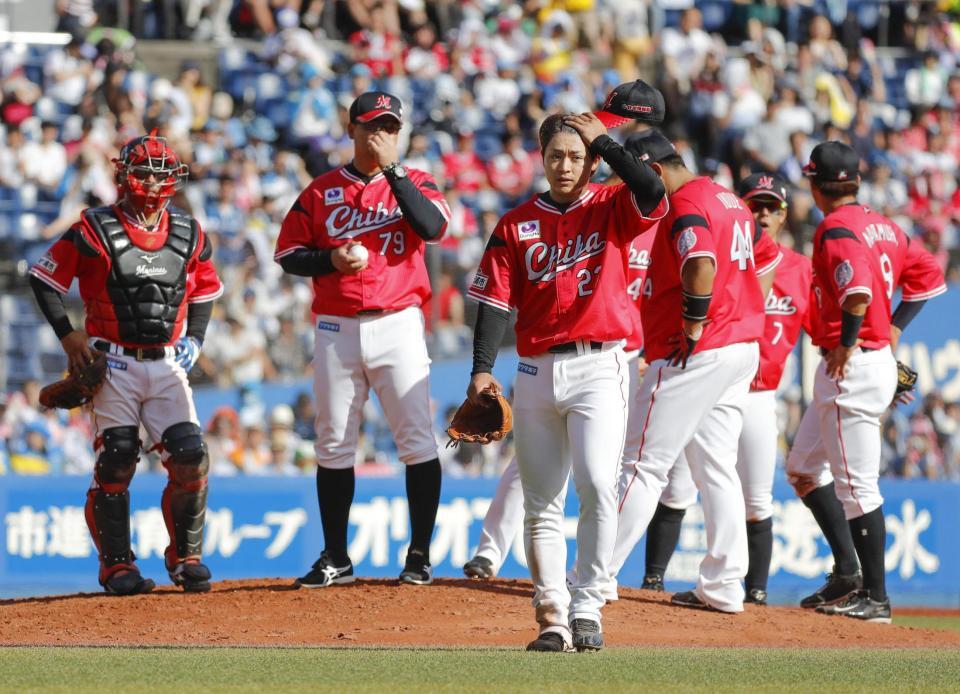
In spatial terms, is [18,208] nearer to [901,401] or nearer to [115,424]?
[115,424]

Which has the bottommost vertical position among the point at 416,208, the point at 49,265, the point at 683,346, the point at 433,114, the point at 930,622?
the point at 930,622

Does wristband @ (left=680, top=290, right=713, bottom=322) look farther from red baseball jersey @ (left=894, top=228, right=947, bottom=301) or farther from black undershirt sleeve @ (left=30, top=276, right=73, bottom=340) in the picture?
black undershirt sleeve @ (left=30, top=276, right=73, bottom=340)

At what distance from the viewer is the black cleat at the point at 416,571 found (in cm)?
830

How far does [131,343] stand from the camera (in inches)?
332

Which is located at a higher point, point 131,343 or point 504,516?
point 131,343

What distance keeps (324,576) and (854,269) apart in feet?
11.2

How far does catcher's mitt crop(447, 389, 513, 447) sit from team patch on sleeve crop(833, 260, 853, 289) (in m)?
2.56

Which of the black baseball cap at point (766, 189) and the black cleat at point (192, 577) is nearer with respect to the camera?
the black cleat at point (192, 577)

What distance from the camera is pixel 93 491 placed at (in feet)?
27.8

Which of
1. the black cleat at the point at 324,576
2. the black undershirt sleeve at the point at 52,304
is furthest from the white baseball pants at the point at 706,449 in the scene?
the black undershirt sleeve at the point at 52,304

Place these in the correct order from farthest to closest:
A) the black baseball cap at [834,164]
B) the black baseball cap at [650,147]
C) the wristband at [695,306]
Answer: the black baseball cap at [834,164] < the wristband at [695,306] < the black baseball cap at [650,147]

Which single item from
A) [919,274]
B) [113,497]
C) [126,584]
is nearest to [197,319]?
[113,497]

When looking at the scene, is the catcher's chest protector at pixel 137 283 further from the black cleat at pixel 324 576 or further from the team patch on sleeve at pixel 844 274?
A: the team patch on sleeve at pixel 844 274

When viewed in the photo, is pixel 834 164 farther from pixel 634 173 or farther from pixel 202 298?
→ pixel 202 298
